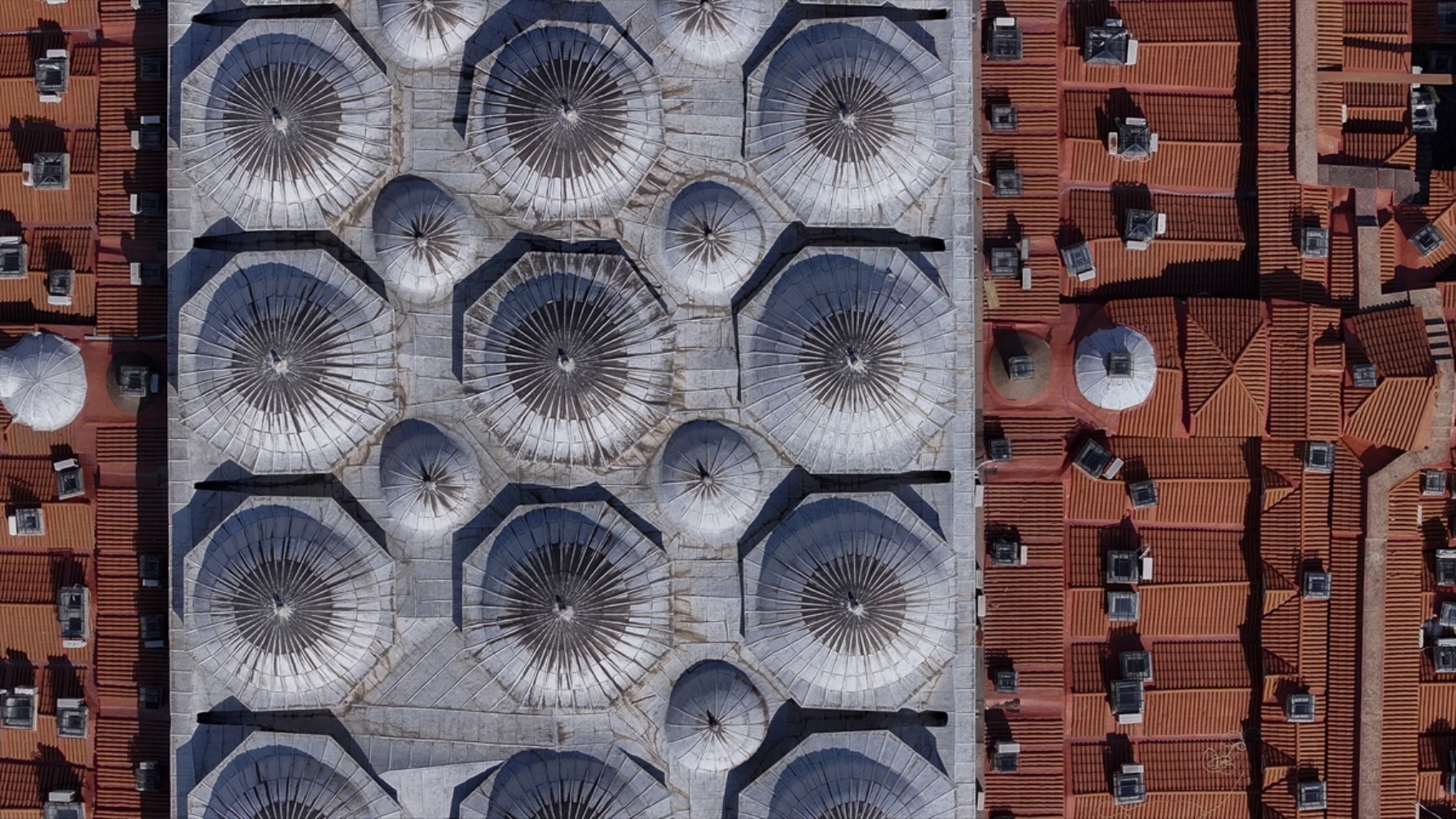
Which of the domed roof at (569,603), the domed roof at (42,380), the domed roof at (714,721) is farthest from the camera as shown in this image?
the domed roof at (42,380)

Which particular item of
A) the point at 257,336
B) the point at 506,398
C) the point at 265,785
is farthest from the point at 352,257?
the point at 265,785

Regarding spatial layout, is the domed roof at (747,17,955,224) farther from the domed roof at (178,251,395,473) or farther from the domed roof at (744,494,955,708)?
the domed roof at (178,251,395,473)

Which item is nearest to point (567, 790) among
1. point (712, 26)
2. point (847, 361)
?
point (847, 361)

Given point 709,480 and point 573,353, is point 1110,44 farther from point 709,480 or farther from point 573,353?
point 573,353

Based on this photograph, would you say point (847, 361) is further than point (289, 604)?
No

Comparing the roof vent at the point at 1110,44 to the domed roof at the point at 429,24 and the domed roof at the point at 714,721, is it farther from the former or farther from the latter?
the domed roof at the point at 714,721

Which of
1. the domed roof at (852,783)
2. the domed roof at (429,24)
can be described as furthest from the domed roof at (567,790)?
the domed roof at (429,24)
